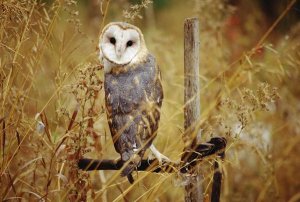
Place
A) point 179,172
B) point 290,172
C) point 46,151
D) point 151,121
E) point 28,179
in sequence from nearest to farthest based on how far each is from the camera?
1. point 179,172
2. point 151,121
3. point 46,151
4. point 28,179
5. point 290,172

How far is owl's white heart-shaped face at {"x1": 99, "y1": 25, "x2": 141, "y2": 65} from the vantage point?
1722 millimetres

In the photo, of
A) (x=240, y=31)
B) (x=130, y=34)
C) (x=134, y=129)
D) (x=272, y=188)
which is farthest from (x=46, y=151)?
(x=240, y=31)

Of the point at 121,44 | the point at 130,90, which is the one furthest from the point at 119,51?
the point at 130,90

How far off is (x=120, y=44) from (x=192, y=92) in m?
0.28

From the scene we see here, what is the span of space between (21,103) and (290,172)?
5.49ft

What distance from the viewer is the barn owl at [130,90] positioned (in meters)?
1.70

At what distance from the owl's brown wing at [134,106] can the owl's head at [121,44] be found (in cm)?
5

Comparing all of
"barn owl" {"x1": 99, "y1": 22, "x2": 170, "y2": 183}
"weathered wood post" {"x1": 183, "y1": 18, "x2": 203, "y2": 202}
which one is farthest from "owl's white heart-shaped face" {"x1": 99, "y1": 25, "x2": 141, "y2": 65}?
"weathered wood post" {"x1": 183, "y1": 18, "x2": 203, "y2": 202}

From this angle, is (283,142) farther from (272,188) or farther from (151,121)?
(151,121)

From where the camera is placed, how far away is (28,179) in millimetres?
2514

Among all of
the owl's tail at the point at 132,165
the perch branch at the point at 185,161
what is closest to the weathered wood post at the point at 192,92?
the perch branch at the point at 185,161

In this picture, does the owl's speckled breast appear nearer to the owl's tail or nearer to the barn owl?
the barn owl

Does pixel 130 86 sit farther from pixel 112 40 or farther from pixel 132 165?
pixel 132 165

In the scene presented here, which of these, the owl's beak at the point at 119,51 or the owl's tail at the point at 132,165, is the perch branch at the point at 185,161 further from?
the owl's beak at the point at 119,51
